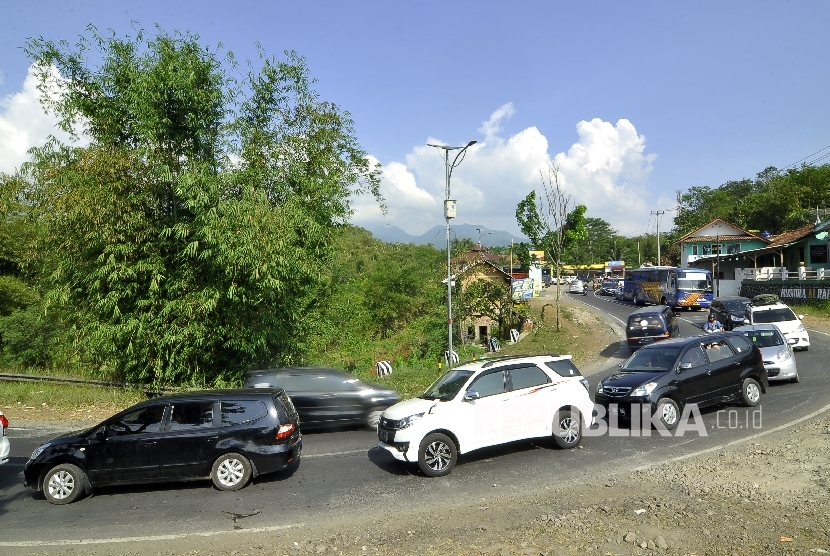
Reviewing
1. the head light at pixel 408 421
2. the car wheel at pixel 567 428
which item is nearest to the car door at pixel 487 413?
the head light at pixel 408 421

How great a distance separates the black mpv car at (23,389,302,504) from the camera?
870 centimetres

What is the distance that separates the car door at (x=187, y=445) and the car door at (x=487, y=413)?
386cm

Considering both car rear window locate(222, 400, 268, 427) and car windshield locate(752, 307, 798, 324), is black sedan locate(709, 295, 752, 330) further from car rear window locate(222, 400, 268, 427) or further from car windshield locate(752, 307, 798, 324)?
car rear window locate(222, 400, 268, 427)

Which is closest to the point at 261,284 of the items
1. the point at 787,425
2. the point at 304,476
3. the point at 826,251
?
the point at 304,476

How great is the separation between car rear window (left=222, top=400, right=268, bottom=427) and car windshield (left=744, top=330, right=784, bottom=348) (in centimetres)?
1341

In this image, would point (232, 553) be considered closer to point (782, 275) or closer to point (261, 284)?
point (261, 284)

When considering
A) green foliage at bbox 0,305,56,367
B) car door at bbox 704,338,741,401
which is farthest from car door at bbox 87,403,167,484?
green foliage at bbox 0,305,56,367

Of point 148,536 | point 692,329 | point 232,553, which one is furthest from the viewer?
point 692,329

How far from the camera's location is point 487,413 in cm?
978

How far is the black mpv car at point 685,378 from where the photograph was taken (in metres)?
11.7

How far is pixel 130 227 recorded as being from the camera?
15328mm

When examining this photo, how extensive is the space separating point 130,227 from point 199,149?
2996 millimetres

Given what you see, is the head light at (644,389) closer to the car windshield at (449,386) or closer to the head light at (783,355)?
the car windshield at (449,386)

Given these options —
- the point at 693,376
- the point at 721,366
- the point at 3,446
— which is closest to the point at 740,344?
the point at 721,366
